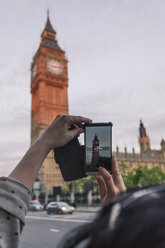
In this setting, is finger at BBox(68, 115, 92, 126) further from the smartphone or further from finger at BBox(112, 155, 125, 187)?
finger at BBox(112, 155, 125, 187)

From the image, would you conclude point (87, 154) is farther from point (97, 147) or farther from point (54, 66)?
point (54, 66)

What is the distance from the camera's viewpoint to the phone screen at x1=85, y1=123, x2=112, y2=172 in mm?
1638

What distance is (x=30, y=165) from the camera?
1.14 metres

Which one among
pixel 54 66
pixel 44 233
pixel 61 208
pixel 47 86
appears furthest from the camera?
pixel 54 66

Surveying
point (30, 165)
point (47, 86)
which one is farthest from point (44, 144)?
point (47, 86)

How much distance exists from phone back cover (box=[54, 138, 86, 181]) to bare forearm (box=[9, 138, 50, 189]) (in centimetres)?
42

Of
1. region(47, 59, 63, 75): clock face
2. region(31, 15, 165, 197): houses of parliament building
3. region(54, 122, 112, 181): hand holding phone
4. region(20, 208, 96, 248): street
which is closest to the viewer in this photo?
region(54, 122, 112, 181): hand holding phone

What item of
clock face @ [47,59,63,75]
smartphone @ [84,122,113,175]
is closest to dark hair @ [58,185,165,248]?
smartphone @ [84,122,113,175]

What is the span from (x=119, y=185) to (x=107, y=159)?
0.26 metres

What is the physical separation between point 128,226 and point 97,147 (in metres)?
1.24

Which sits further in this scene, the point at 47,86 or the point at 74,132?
the point at 47,86

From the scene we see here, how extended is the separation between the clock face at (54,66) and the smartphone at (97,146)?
7414 centimetres

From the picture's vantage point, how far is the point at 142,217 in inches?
17.6

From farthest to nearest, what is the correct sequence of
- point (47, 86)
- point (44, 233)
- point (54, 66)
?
point (54, 66), point (47, 86), point (44, 233)
